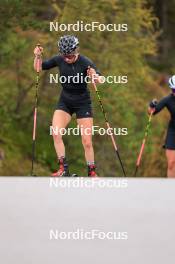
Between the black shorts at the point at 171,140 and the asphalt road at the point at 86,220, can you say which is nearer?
the asphalt road at the point at 86,220

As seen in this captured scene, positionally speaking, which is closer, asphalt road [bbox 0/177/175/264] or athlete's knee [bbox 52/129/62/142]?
asphalt road [bbox 0/177/175/264]

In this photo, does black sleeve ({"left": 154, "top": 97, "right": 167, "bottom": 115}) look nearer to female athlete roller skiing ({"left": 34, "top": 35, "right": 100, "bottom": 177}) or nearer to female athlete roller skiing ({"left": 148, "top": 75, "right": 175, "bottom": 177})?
female athlete roller skiing ({"left": 148, "top": 75, "right": 175, "bottom": 177})

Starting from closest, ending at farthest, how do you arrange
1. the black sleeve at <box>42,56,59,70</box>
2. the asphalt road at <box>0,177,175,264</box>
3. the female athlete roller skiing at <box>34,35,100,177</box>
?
the asphalt road at <box>0,177,175,264</box> → the female athlete roller skiing at <box>34,35,100,177</box> → the black sleeve at <box>42,56,59,70</box>

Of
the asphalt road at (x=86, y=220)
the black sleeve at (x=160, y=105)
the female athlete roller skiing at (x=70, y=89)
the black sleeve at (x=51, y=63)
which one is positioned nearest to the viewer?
the asphalt road at (x=86, y=220)

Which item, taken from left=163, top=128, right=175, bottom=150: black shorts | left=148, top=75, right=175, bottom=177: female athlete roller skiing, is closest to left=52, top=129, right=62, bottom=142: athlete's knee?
left=148, top=75, right=175, bottom=177: female athlete roller skiing

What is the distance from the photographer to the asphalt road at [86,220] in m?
10.3

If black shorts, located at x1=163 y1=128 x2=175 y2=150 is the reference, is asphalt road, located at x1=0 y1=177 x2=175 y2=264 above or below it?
below

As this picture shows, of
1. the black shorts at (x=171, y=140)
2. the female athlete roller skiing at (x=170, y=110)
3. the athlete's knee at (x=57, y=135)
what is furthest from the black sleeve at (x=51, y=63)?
the black shorts at (x=171, y=140)

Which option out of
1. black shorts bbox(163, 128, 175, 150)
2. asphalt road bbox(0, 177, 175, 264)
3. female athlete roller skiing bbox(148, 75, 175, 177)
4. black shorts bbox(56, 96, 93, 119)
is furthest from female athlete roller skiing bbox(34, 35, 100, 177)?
black shorts bbox(163, 128, 175, 150)

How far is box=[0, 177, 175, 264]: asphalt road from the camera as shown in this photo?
33.8ft

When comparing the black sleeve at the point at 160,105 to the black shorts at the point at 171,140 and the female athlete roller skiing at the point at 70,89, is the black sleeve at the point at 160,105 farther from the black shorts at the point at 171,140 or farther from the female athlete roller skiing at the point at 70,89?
the female athlete roller skiing at the point at 70,89

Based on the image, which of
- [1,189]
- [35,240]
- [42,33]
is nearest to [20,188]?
[1,189]

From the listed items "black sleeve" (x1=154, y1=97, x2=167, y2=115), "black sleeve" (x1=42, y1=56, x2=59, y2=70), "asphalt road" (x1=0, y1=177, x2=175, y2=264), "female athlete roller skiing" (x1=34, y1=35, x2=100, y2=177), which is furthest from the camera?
"black sleeve" (x1=154, y1=97, x2=167, y2=115)

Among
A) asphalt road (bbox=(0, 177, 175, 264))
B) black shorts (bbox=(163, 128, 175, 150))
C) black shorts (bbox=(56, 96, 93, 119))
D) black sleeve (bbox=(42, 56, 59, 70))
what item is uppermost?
black sleeve (bbox=(42, 56, 59, 70))
